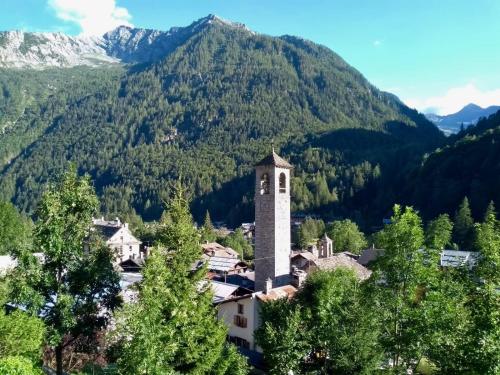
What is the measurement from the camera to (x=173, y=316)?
1658cm

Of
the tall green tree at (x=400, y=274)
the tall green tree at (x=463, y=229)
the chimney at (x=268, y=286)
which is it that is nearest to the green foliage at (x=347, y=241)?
the tall green tree at (x=463, y=229)

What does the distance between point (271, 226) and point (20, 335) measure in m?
21.3

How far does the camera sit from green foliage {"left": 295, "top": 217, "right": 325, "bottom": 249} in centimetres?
10512

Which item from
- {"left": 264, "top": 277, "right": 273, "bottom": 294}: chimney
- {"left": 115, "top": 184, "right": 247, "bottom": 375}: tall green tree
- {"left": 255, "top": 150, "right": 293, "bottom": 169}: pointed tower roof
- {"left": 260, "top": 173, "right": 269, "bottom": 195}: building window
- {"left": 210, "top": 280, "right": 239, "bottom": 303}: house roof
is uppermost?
{"left": 255, "top": 150, "right": 293, "bottom": 169}: pointed tower roof

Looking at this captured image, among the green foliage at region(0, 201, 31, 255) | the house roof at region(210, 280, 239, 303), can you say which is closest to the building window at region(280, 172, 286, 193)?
the house roof at region(210, 280, 239, 303)

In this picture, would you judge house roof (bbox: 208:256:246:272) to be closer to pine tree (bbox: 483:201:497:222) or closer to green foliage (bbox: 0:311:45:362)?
pine tree (bbox: 483:201:497:222)

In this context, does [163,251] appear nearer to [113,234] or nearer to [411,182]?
[113,234]

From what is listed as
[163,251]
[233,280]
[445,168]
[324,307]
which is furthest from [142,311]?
[445,168]

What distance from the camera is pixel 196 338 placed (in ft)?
58.3

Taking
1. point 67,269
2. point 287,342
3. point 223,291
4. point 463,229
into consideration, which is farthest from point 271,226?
point 463,229

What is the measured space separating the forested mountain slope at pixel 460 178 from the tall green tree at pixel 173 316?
114 m

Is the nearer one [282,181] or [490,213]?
[490,213]

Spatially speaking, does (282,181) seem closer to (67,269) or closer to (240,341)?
(240,341)

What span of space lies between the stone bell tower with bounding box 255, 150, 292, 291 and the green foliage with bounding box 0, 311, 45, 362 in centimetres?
1973
